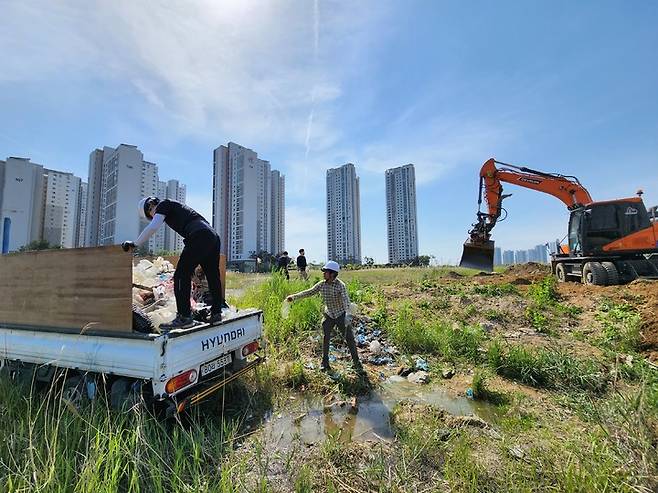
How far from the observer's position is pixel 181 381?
2775 mm

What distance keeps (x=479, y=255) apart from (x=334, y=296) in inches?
363

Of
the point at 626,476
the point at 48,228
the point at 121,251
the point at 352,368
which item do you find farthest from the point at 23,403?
the point at 48,228

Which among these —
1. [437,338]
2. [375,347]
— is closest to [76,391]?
[375,347]

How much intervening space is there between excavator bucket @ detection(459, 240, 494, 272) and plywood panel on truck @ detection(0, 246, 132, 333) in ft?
38.4

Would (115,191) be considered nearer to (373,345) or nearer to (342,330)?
(373,345)

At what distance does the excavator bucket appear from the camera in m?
12.0

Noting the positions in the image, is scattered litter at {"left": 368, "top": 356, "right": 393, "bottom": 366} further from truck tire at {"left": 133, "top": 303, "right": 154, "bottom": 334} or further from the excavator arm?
the excavator arm

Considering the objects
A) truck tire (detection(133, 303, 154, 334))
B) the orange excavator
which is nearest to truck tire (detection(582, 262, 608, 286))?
the orange excavator

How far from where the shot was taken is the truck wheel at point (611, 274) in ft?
30.8

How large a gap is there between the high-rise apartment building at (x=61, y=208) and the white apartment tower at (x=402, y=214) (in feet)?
123

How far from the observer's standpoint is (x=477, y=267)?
1216cm

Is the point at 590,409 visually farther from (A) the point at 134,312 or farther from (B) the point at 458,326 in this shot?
(A) the point at 134,312

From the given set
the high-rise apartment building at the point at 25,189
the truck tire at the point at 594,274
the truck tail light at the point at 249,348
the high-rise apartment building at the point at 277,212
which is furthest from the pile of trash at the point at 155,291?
the high-rise apartment building at the point at 277,212

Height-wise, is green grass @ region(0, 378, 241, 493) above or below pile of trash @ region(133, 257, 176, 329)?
below
